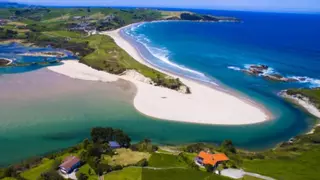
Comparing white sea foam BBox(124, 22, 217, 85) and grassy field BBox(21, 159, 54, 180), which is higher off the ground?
white sea foam BBox(124, 22, 217, 85)

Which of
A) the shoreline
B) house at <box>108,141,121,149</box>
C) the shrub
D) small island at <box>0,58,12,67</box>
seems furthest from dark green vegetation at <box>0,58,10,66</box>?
the shoreline

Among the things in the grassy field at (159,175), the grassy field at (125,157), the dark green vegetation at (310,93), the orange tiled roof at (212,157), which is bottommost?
the grassy field at (125,157)

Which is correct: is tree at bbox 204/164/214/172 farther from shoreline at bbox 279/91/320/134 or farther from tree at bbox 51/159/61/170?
shoreline at bbox 279/91/320/134

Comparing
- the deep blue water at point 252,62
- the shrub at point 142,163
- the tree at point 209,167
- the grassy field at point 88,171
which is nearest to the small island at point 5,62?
the deep blue water at point 252,62

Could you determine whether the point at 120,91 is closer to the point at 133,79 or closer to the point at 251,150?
the point at 133,79

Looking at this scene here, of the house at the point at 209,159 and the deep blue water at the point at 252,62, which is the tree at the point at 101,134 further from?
the deep blue water at the point at 252,62

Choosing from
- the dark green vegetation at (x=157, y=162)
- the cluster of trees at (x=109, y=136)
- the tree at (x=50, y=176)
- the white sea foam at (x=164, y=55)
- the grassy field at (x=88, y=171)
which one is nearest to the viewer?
the tree at (x=50, y=176)
